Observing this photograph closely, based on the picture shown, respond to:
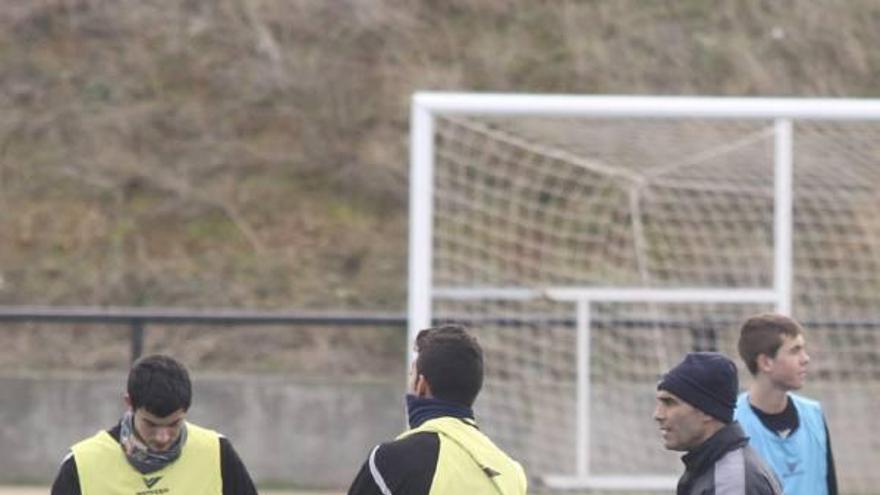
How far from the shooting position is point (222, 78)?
52.4 feet

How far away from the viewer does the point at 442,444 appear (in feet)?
17.5

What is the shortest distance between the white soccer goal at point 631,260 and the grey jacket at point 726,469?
6.03 m

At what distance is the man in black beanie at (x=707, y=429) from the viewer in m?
5.23

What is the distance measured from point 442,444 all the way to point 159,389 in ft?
3.06

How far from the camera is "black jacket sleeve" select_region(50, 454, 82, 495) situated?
5891 mm

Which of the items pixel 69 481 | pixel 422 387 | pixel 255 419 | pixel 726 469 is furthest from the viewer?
pixel 255 419

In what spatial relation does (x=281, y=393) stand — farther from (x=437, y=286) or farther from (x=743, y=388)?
(x=743, y=388)

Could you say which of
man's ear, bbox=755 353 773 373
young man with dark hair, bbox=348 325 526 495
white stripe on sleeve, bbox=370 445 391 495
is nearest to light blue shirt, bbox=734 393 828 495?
man's ear, bbox=755 353 773 373

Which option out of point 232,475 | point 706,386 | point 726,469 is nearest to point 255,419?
point 232,475

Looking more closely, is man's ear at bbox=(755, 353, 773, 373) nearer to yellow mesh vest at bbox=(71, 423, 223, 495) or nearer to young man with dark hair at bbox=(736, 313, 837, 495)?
young man with dark hair at bbox=(736, 313, 837, 495)

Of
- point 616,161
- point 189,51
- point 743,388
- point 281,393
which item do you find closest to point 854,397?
point 743,388

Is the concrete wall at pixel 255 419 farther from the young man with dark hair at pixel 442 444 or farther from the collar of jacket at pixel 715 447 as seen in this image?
the collar of jacket at pixel 715 447

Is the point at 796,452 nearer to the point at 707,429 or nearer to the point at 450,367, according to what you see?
the point at 707,429

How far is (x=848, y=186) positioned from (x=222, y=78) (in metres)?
5.63
